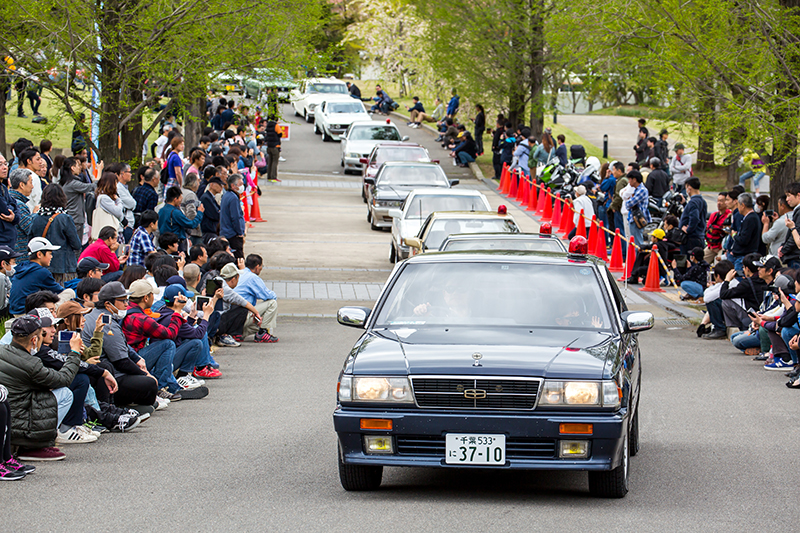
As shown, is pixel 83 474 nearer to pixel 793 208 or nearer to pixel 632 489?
pixel 632 489

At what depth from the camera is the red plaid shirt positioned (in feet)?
30.2

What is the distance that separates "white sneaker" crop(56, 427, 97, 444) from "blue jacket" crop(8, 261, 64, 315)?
9.78 feet

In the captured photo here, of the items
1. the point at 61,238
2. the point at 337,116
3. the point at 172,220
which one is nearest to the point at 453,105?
the point at 337,116

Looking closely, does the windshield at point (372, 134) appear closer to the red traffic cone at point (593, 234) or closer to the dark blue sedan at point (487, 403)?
the red traffic cone at point (593, 234)

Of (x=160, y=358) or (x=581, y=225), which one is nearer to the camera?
(x=160, y=358)

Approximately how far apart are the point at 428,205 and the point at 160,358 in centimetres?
1017

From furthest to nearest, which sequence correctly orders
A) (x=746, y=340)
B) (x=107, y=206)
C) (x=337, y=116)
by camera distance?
(x=337, y=116) < (x=107, y=206) < (x=746, y=340)

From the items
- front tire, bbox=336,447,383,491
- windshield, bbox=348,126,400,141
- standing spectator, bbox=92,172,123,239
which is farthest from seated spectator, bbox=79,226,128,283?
windshield, bbox=348,126,400,141

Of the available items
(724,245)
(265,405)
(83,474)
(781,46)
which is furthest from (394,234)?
(83,474)

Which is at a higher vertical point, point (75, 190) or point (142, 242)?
point (75, 190)

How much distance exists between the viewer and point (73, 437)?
7816mm

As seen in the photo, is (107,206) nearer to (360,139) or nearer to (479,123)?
(360,139)

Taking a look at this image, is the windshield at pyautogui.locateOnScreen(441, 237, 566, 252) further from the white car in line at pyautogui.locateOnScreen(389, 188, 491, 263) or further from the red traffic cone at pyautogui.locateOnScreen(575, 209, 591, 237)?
the red traffic cone at pyautogui.locateOnScreen(575, 209, 591, 237)

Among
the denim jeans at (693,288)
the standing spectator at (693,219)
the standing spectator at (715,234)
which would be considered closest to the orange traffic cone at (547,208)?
the standing spectator at (693,219)
